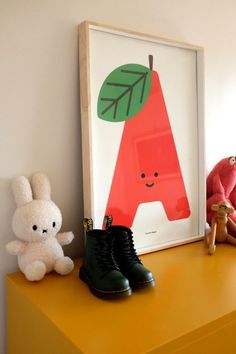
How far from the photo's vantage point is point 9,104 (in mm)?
893

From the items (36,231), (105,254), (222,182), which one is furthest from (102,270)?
(222,182)

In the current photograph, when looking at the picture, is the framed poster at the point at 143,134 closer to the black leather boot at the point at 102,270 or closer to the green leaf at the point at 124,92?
the green leaf at the point at 124,92

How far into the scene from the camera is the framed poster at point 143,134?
98cm

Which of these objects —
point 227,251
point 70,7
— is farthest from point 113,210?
point 70,7

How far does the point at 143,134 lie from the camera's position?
1086 millimetres

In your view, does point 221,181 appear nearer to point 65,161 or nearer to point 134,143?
point 134,143

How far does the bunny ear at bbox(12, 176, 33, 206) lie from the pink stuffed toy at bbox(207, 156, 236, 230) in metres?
0.69

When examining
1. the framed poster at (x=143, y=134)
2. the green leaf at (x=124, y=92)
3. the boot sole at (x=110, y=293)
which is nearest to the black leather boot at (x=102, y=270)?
the boot sole at (x=110, y=293)

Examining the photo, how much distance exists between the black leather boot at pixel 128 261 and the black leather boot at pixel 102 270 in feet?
0.12

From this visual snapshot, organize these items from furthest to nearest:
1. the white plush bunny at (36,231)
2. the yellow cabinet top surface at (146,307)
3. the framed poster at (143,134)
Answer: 1. the framed poster at (143,134)
2. the white plush bunny at (36,231)
3. the yellow cabinet top surface at (146,307)

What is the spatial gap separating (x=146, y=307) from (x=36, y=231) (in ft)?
1.08

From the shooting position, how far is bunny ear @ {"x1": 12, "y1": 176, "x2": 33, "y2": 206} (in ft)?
2.90

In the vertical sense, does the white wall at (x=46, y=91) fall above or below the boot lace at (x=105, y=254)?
above

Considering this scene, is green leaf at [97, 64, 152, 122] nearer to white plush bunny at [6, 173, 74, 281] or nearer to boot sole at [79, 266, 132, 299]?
white plush bunny at [6, 173, 74, 281]
